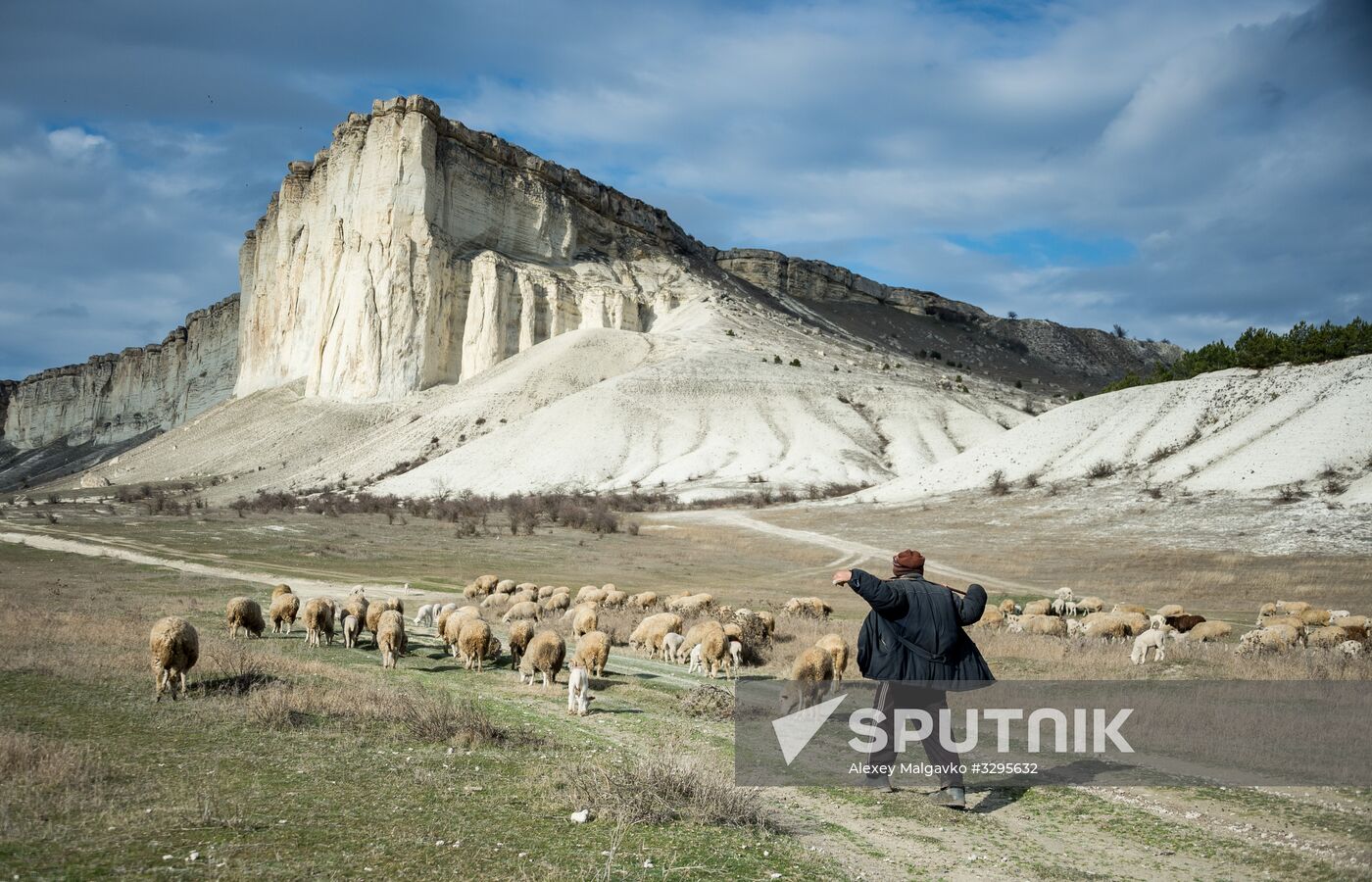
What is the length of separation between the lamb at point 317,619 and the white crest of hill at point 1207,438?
1611 inches

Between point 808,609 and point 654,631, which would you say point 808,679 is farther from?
point 808,609

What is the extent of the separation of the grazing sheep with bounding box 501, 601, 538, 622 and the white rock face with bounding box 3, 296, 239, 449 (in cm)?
12085

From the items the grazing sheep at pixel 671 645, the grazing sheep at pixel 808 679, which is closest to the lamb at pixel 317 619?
the grazing sheep at pixel 671 645

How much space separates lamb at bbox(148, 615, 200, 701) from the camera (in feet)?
38.5

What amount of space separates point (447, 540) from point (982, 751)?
41.0m

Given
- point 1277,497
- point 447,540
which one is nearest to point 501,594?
point 447,540

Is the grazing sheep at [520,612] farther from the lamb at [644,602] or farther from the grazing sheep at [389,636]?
the grazing sheep at [389,636]

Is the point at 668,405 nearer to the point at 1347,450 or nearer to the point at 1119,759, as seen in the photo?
the point at 1347,450

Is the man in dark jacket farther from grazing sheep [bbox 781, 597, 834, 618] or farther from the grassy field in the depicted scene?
grazing sheep [bbox 781, 597, 834, 618]

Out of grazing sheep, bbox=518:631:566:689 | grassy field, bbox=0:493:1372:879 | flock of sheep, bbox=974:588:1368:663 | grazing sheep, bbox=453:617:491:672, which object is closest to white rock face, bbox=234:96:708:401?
flock of sheep, bbox=974:588:1368:663

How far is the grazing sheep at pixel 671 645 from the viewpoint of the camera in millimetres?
19219

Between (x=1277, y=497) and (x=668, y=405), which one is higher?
(x=668, y=405)

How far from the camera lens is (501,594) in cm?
2697

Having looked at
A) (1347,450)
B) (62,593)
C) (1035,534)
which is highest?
(1347,450)
